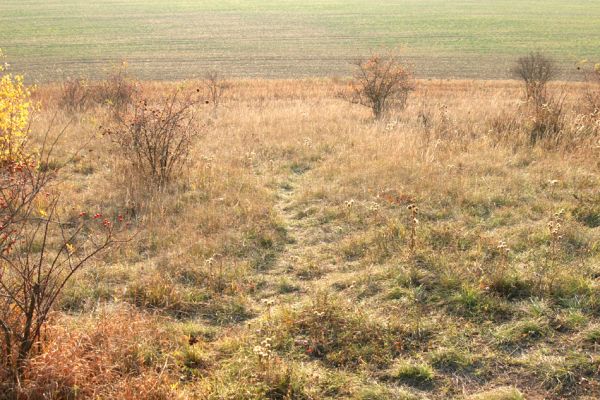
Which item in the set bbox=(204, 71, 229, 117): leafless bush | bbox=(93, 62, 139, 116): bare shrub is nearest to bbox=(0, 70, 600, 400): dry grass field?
bbox=(93, 62, 139, 116): bare shrub

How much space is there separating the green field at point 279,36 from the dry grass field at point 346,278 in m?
26.3

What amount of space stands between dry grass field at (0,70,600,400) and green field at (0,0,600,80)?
26.3 metres

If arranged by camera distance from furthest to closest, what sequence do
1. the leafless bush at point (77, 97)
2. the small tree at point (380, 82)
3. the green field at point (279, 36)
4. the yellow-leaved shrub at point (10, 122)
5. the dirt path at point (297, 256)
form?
the green field at point (279, 36)
the leafless bush at point (77, 97)
the small tree at point (380, 82)
the yellow-leaved shrub at point (10, 122)
the dirt path at point (297, 256)

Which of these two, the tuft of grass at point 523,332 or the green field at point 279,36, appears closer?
the tuft of grass at point 523,332

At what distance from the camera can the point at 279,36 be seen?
55.2 m

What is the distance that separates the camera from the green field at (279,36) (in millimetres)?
38125

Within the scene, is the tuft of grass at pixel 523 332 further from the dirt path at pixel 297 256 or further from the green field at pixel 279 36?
the green field at pixel 279 36

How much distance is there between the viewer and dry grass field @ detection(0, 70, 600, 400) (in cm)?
395

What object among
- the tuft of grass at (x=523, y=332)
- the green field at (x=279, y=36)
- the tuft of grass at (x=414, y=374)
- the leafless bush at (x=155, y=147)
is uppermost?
the green field at (x=279, y=36)

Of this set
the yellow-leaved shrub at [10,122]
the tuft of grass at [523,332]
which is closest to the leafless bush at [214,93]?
the yellow-leaved shrub at [10,122]

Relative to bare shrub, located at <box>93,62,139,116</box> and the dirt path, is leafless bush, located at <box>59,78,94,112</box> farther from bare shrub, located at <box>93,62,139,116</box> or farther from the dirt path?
the dirt path

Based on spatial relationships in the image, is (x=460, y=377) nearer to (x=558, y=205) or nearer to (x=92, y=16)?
(x=558, y=205)

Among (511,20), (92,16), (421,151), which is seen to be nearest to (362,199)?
(421,151)

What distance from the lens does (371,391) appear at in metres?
3.86
